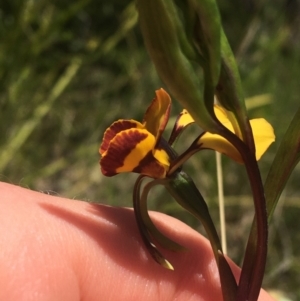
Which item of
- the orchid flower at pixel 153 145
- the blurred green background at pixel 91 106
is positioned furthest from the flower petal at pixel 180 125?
the blurred green background at pixel 91 106

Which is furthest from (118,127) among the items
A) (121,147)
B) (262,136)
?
(262,136)

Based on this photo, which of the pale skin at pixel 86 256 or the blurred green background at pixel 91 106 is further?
the blurred green background at pixel 91 106

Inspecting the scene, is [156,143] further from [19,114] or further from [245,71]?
[245,71]

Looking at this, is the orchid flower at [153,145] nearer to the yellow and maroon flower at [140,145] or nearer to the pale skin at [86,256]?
the yellow and maroon flower at [140,145]

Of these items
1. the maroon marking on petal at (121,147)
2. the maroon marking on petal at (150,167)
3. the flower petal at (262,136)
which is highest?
the flower petal at (262,136)

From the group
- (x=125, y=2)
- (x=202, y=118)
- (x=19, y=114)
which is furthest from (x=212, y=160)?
(x=202, y=118)

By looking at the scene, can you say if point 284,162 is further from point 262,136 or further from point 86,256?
point 86,256
